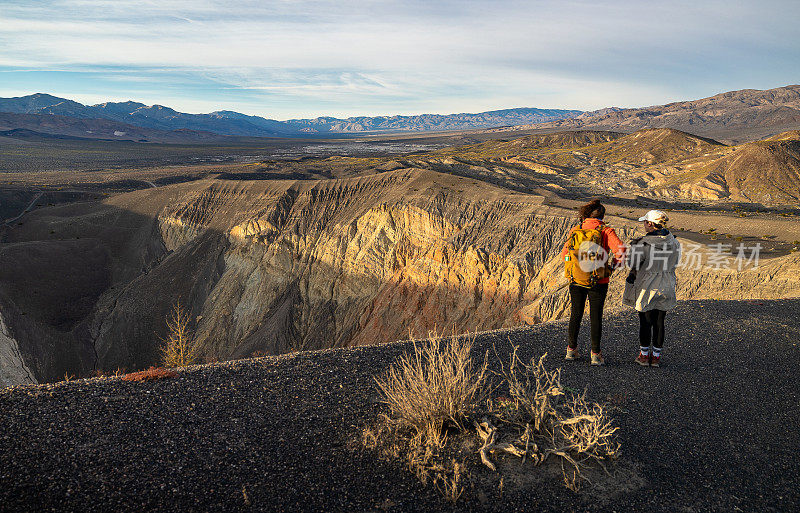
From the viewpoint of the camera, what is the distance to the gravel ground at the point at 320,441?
3.75 m

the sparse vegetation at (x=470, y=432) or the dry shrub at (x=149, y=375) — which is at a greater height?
the sparse vegetation at (x=470, y=432)

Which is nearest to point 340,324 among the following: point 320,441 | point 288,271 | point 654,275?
point 288,271

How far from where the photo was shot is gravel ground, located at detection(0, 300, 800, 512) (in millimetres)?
3746

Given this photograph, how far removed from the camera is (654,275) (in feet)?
20.3

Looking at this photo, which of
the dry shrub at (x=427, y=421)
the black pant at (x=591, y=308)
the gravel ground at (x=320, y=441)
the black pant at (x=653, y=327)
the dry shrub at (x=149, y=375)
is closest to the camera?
the gravel ground at (x=320, y=441)

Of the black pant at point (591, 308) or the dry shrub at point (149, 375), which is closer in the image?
the dry shrub at point (149, 375)

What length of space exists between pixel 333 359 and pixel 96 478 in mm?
3275

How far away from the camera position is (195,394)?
552 cm

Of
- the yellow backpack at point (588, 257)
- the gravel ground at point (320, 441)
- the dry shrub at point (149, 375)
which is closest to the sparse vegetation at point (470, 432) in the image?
the gravel ground at point (320, 441)

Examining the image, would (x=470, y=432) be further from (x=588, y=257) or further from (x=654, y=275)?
(x=654, y=275)

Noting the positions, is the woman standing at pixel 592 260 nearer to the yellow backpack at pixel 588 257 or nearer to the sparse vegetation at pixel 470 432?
the yellow backpack at pixel 588 257

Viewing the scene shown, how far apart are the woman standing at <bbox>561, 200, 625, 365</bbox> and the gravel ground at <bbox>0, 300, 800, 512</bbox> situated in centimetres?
90

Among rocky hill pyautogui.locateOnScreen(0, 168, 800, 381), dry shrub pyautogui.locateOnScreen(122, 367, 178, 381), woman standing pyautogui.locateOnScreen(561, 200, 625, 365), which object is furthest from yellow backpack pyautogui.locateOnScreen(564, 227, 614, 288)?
rocky hill pyautogui.locateOnScreen(0, 168, 800, 381)

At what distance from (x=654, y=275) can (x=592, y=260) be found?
1047mm
